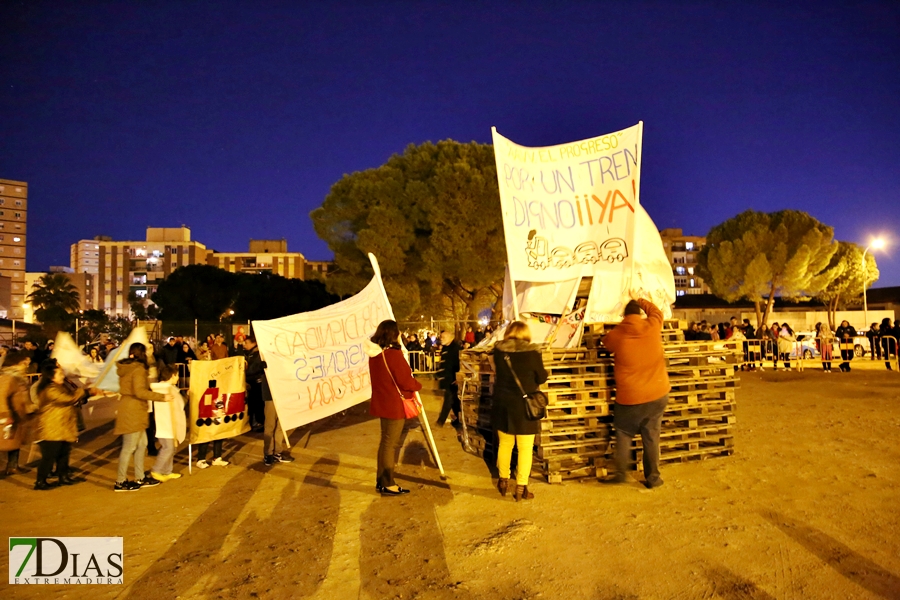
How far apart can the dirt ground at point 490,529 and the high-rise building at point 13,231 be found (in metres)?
145

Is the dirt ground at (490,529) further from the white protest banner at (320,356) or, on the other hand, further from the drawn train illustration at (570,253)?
the drawn train illustration at (570,253)

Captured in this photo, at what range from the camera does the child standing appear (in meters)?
7.30

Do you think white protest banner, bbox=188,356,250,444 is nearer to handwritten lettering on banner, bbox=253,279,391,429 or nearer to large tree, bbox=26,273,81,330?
handwritten lettering on banner, bbox=253,279,391,429

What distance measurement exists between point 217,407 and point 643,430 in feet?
18.4

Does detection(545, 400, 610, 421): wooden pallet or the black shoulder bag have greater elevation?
the black shoulder bag

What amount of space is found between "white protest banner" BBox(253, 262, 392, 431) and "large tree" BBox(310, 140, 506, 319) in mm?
16450

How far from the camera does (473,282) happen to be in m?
25.4

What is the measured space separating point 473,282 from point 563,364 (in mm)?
18594

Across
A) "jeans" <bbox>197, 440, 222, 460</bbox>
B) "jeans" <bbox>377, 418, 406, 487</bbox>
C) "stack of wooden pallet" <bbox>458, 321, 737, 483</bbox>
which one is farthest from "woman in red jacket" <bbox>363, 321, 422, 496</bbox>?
"jeans" <bbox>197, 440, 222, 460</bbox>

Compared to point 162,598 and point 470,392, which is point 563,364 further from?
point 162,598

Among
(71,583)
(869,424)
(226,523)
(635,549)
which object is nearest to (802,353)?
(869,424)

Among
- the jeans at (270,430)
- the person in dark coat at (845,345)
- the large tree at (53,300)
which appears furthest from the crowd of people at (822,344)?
the large tree at (53,300)

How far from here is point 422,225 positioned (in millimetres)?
25672

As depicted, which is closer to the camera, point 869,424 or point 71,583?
point 71,583
